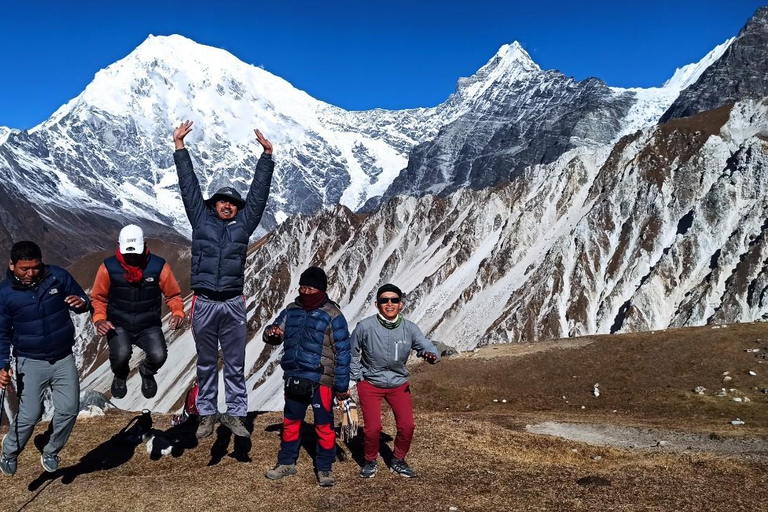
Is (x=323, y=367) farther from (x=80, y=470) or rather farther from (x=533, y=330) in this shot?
(x=533, y=330)

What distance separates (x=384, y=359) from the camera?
11.4 m

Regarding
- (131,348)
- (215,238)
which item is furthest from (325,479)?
(215,238)

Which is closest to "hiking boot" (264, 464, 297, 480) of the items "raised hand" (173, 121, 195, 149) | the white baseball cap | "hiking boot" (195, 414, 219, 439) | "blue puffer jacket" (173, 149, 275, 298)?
"hiking boot" (195, 414, 219, 439)

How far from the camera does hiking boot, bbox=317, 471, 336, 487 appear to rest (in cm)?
1102

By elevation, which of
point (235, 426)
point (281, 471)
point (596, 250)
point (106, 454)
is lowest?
point (106, 454)

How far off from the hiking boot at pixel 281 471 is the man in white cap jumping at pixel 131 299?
289cm

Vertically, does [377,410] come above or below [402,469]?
above

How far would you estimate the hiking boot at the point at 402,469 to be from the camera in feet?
38.5

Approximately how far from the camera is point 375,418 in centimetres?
1160

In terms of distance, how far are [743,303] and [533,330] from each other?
22678mm

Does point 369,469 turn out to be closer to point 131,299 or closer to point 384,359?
point 384,359


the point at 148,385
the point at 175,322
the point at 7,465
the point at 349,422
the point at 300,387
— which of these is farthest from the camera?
the point at 349,422

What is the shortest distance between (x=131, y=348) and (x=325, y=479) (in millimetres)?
4287

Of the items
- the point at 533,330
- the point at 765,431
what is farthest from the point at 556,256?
the point at 765,431
